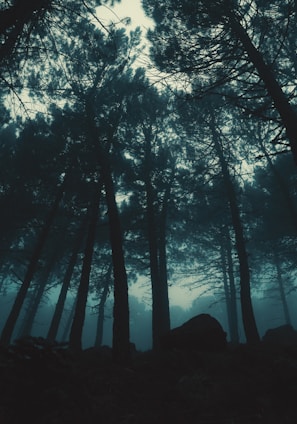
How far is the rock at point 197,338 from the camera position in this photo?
6.54 meters

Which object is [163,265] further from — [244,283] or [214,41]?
[214,41]

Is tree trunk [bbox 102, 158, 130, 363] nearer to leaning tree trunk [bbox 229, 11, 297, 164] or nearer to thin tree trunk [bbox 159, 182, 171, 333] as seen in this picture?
leaning tree trunk [bbox 229, 11, 297, 164]

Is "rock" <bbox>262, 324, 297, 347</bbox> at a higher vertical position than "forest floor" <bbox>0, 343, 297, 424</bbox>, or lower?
higher

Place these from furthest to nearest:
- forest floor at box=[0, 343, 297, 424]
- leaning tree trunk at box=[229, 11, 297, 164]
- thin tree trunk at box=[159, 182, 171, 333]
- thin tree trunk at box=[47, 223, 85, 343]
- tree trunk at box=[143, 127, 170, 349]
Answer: thin tree trunk at box=[159, 182, 171, 333] < thin tree trunk at box=[47, 223, 85, 343] < tree trunk at box=[143, 127, 170, 349] < leaning tree trunk at box=[229, 11, 297, 164] < forest floor at box=[0, 343, 297, 424]

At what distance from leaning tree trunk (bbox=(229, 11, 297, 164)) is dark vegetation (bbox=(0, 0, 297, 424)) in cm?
3

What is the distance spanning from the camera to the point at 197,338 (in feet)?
21.9

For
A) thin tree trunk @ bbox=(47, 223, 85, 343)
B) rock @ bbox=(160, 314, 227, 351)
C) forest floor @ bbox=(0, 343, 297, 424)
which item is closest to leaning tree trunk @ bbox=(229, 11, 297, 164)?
forest floor @ bbox=(0, 343, 297, 424)

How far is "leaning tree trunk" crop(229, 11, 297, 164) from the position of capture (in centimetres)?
546

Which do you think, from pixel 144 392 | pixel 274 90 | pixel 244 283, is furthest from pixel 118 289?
pixel 274 90

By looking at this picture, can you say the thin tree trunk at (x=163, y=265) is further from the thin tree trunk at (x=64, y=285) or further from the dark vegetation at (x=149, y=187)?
the thin tree trunk at (x=64, y=285)

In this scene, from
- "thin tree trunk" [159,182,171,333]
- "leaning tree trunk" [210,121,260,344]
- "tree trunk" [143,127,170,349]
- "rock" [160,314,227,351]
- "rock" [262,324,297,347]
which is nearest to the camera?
"rock" [160,314,227,351]

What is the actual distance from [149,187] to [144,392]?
32.8ft

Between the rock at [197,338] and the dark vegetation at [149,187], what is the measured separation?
4 centimetres

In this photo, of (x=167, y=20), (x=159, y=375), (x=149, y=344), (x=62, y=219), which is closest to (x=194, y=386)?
(x=159, y=375)
